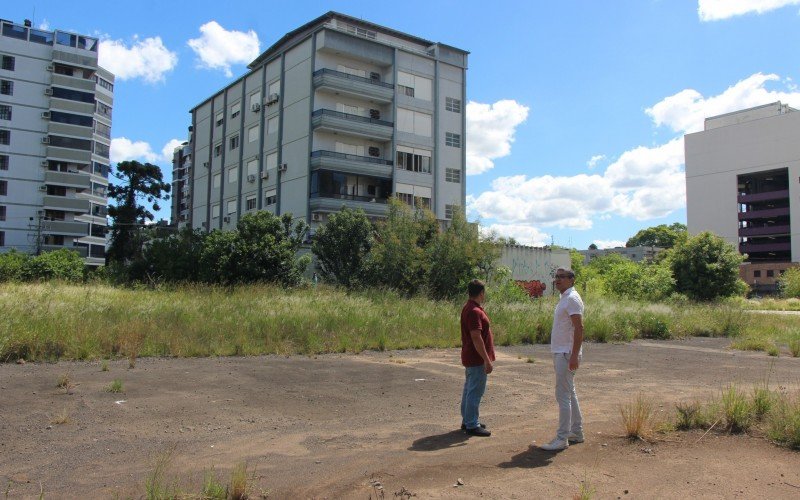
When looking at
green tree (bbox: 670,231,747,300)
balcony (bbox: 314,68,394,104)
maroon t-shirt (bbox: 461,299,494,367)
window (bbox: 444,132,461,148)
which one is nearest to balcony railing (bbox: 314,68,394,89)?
balcony (bbox: 314,68,394,104)

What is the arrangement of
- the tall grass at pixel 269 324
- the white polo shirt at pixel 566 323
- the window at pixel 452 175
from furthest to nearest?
the window at pixel 452 175 → the tall grass at pixel 269 324 → the white polo shirt at pixel 566 323

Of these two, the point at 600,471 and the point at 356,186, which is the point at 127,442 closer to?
the point at 600,471

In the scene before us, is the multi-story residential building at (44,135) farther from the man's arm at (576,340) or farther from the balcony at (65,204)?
the man's arm at (576,340)

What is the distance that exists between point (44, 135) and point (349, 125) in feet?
143

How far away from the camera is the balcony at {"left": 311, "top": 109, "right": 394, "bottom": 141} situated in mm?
43094

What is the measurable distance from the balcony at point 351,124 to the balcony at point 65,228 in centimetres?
3980

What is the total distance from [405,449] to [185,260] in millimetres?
32733

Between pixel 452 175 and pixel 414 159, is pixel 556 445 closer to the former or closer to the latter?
pixel 414 159

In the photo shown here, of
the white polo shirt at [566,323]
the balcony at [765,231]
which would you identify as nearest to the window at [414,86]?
the white polo shirt at [566,323]

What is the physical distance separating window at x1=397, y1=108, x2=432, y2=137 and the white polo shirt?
136 ft

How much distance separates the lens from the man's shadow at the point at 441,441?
244 inches

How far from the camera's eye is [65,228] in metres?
66.4

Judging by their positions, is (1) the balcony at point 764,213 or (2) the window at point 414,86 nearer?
(2) the window at point 414,86

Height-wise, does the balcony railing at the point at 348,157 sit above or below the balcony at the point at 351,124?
below
